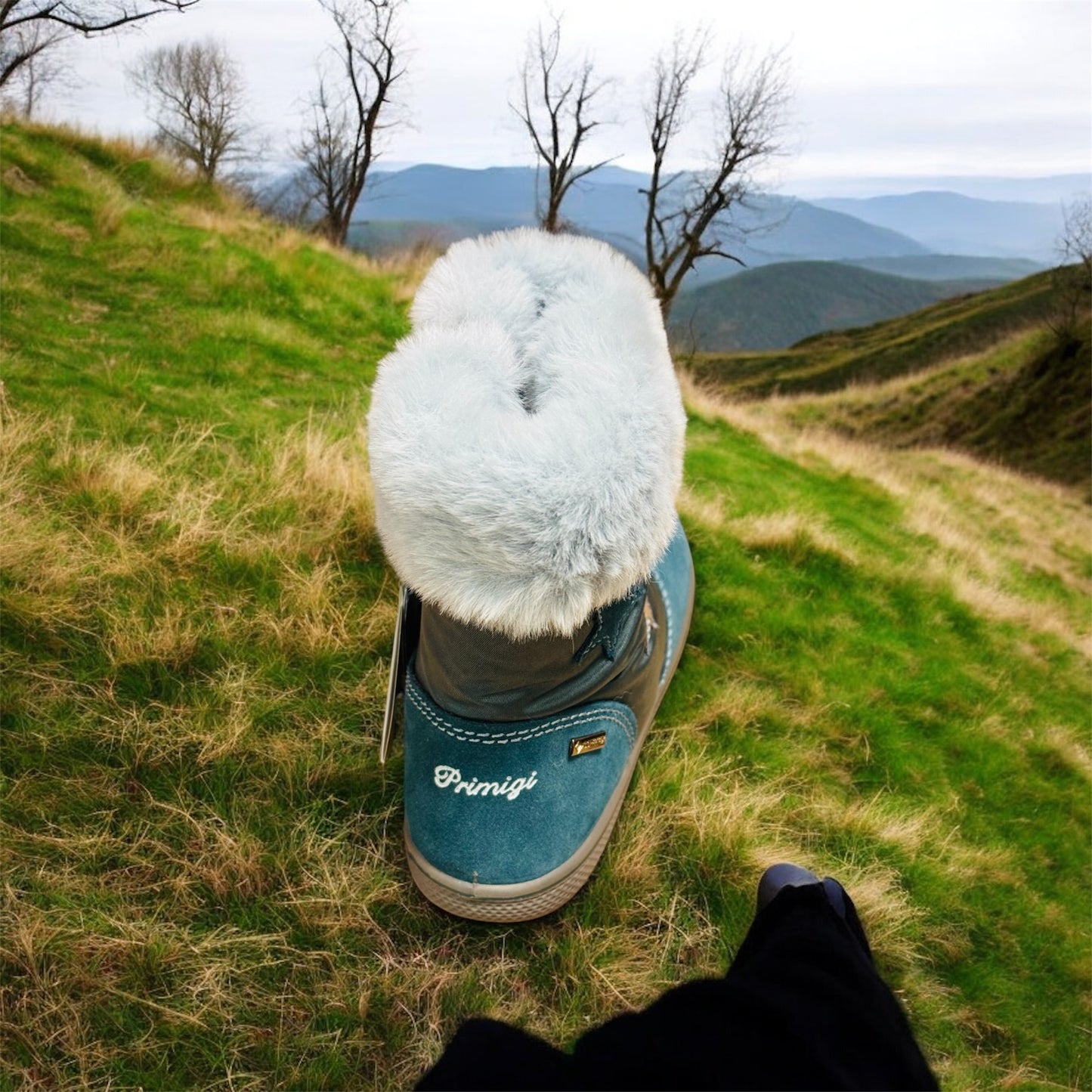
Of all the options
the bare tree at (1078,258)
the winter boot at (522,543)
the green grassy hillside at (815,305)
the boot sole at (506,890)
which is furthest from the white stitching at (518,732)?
the green grassy hillside at (815,305)

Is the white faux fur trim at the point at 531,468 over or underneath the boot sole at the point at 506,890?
over

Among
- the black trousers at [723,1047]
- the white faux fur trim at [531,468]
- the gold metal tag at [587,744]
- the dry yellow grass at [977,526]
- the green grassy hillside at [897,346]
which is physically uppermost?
the green grassy hillside at [897,346]

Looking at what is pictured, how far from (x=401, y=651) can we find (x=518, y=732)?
419 mm

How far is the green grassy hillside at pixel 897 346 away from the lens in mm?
46500

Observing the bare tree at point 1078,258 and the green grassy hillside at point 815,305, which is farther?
the green grassy hillside at point 815,305

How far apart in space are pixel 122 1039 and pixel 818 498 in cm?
563

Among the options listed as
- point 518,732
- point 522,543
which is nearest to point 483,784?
point 518,732

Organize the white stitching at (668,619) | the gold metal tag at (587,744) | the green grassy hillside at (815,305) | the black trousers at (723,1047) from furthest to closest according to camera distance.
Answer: the green grassy hillside at (815,305) → the white stitching at (668,619) → the gold metal tag at (587,744) → the black trousers at (723,1047)

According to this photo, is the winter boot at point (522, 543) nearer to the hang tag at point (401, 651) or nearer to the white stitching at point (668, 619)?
the hang tag at point (401, 651)

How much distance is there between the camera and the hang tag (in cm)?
172

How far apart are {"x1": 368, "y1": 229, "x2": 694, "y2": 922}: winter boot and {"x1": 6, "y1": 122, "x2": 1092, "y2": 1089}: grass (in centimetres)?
17

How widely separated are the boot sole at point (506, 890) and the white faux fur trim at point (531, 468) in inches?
21.3

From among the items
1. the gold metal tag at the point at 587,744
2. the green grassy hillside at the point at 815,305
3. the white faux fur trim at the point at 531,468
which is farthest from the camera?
the green grassy hillside at the point at 815,305

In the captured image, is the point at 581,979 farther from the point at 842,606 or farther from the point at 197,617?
the point at 842,606
